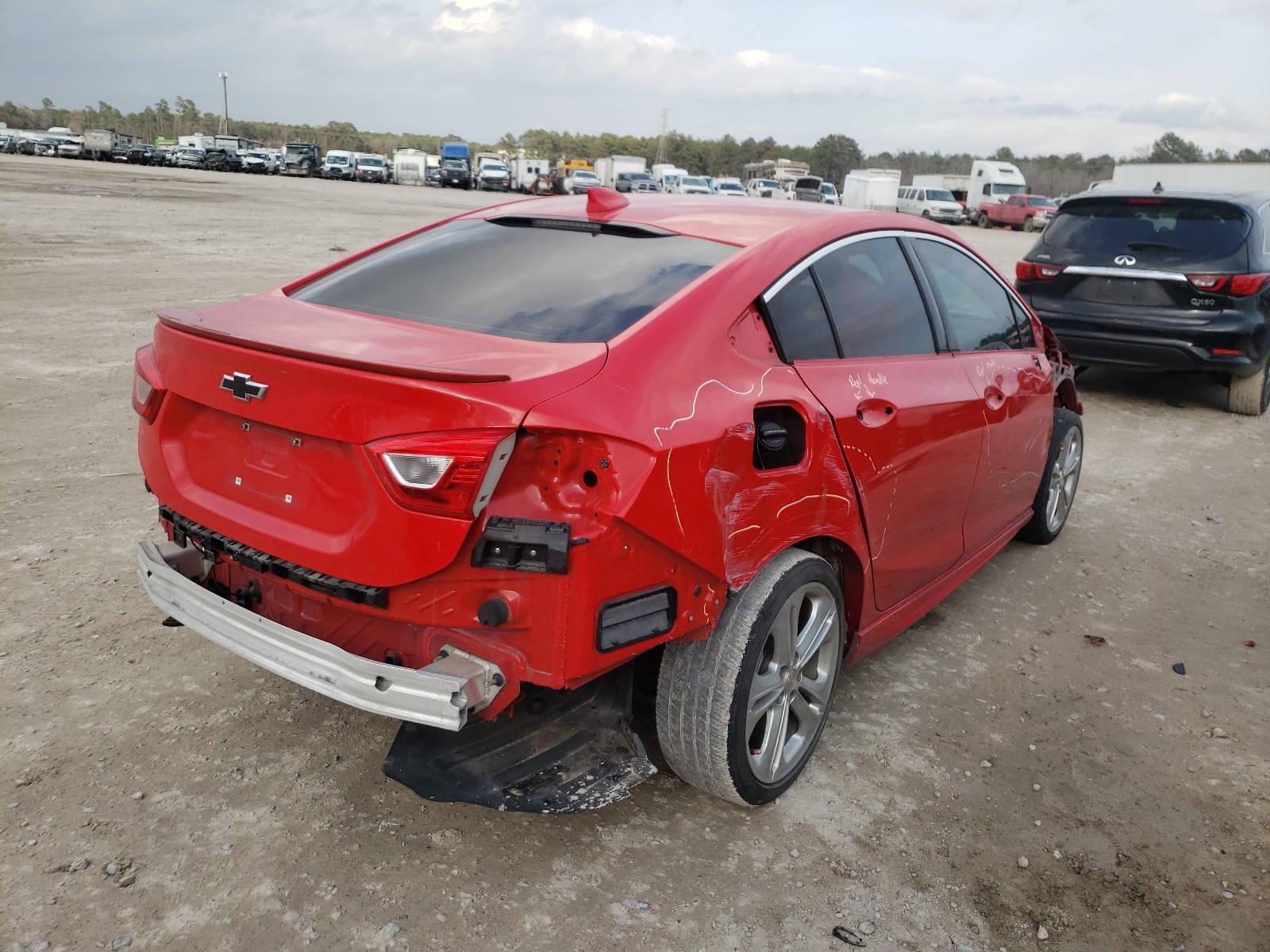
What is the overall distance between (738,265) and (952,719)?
1811 mm

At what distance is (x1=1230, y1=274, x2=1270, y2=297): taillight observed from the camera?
24.3 ft

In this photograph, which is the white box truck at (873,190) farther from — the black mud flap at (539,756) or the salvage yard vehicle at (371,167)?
the black mud flap at (539,756)

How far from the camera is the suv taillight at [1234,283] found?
24.3 ft

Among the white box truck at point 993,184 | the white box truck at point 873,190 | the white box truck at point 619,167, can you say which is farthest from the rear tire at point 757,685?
the white box truck at point 619,167

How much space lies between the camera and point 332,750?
302 cm

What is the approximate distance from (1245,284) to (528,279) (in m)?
6.78

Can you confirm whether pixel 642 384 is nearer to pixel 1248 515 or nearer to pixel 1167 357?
pixel 1248 515

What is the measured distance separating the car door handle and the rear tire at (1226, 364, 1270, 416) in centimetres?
669

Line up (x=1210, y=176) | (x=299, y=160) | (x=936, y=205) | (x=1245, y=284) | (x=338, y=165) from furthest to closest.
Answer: (x=299, y=160), (x=338, y=165), (x=936, y=205), (x=1210, y=176), (x=1245, y=284)

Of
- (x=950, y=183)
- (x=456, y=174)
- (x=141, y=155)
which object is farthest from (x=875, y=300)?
(x=141, y=155)

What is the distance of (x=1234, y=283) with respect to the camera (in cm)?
743

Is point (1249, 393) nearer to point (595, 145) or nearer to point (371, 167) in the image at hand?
point (371, 167)

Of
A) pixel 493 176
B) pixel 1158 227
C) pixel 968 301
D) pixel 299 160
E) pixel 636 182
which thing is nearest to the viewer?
pixel 968 301

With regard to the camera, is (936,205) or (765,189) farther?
(765,189)
